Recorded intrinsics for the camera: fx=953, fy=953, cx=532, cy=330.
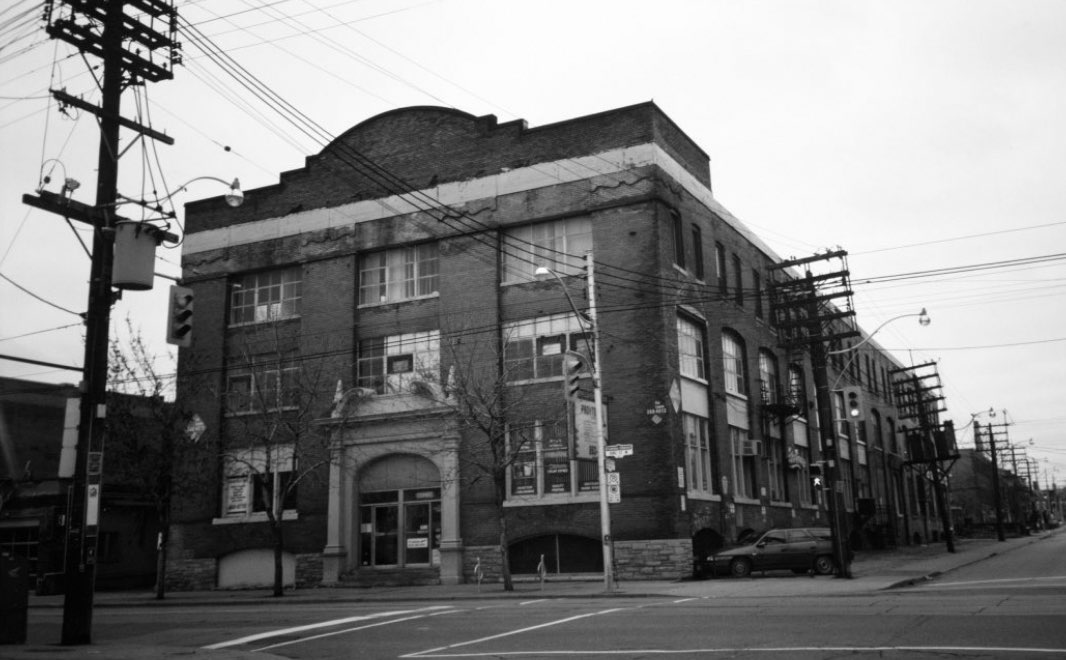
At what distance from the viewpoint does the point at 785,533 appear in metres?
29.9

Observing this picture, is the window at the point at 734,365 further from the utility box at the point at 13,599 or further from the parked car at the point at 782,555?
the utility box at the point at 13,599

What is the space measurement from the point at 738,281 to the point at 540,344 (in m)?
11.4

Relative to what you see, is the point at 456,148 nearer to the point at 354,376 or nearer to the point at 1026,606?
the point at 354,376

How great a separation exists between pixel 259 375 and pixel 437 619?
21.9 m

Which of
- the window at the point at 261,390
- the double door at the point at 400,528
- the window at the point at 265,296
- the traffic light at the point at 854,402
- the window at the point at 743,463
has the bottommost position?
the double door at the point at 400,528

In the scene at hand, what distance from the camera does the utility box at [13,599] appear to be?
15.2 m

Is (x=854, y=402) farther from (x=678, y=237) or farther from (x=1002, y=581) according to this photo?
(x=678, y=237)

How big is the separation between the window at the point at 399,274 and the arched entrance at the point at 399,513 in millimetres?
6209

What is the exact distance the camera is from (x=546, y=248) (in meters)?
33.5

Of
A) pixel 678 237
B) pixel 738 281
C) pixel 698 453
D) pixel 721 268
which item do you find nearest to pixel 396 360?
pixel 678 237

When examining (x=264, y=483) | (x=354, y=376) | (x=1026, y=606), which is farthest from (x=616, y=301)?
(x=1026, y=606)

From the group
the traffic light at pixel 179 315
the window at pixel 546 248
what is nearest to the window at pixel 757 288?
the window at pixel 546 248

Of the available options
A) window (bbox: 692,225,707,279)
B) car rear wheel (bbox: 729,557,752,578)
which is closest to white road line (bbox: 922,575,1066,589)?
car rear wheel (bbox: 729,557,752,578)

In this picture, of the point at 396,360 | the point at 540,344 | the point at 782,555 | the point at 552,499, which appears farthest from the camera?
the point at 396,360
